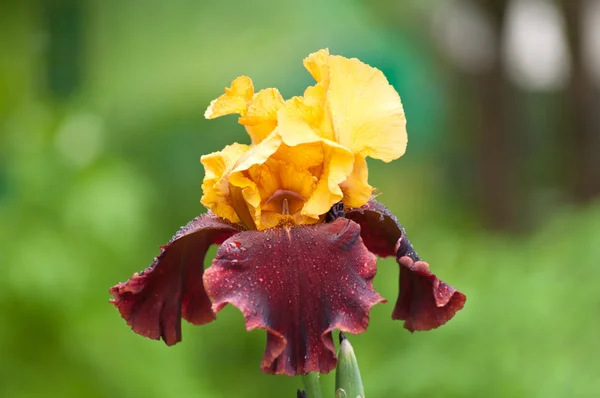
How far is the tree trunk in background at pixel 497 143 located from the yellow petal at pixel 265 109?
539cm

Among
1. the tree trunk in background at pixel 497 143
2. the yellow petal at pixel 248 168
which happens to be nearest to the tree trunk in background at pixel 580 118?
the tree trunk in background at pixel 497 143

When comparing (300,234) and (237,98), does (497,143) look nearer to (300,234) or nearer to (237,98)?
(237,98)

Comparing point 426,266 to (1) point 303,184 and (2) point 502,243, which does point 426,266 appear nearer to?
(1) point 303,184

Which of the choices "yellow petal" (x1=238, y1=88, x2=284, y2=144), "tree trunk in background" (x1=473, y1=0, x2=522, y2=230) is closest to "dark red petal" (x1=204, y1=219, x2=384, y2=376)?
"yellow petal" (x1=238, y1=88, x2=284, y2=144)

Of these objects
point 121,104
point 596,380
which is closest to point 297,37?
point 121,104

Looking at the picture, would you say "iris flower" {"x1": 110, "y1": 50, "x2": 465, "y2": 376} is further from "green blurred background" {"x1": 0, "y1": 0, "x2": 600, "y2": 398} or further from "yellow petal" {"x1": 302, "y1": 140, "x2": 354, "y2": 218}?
"green blurred background" {"x1": 0, "y1": 0, "x2": 600, "y2": 398}

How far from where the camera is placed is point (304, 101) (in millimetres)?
1355

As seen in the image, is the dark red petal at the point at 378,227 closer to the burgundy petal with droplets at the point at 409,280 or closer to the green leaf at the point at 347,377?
the burgundy petal with droplets at the point at 409,280

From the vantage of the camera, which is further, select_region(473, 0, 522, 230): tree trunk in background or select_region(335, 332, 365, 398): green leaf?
select_region(473, 0, 522, 230): tree trunk in background

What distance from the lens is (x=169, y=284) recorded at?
1433 millimetres

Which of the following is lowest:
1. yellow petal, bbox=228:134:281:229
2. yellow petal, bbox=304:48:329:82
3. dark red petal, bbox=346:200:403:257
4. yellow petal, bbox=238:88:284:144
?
dark red petal, bbox=346:200:403:257

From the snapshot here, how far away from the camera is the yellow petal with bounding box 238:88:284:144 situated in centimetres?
139

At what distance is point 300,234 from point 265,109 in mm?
231

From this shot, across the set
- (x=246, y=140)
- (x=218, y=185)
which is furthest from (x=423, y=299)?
(x=246, y=140)
